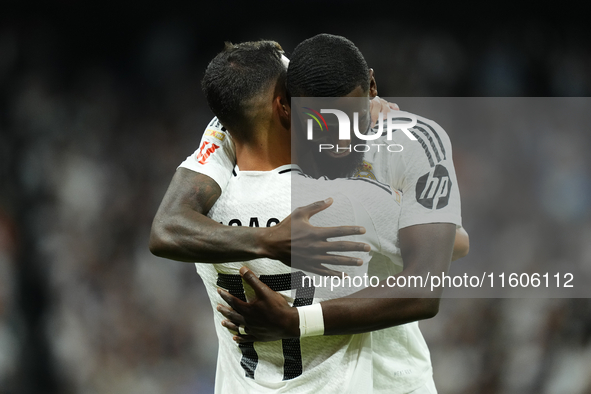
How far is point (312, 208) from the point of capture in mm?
1437

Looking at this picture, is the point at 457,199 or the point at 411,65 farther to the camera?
the point at 411,65

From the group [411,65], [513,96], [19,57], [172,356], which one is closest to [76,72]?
[19,57]

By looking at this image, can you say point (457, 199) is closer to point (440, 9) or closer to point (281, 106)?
point (281, 106)

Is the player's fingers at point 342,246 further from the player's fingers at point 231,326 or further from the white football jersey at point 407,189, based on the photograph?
the player's fingers at point 231,326

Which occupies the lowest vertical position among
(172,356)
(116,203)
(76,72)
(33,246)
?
(172,356)

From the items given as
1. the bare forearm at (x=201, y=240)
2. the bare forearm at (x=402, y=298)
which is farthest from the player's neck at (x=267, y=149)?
the bare forearm at (x=402, y=298)

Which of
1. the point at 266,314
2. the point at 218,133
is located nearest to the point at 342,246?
the point at 266,314

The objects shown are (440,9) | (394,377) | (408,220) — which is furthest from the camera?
(440,9)

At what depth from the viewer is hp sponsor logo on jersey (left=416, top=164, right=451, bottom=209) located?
1.50m

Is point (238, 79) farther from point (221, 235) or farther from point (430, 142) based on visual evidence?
point (430, 142)

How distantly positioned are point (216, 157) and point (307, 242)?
49 cm

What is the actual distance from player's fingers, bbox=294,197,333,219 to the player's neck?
278 millimetres

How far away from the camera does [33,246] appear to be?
3.68 meters

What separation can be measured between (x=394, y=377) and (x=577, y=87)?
2.77m
